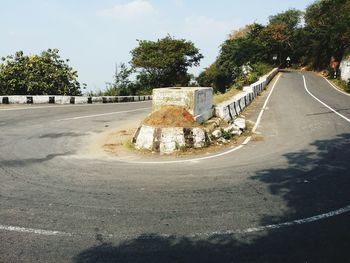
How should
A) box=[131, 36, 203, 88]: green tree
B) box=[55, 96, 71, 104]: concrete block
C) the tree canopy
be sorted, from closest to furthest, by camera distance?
box=[55, 96, 71, 104]: concrete block
box=[131, 36, 203, 88]: green tree
the tree canopy

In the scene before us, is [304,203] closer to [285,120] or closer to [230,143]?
[230,143]

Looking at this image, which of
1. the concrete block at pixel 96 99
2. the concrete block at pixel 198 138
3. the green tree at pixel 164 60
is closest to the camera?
the concrete block at pixel 198 138

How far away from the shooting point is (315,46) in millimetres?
65812

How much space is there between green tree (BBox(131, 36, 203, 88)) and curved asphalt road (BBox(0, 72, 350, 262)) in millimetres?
42515

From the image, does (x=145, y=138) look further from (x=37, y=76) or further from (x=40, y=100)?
(x=37, y=76)

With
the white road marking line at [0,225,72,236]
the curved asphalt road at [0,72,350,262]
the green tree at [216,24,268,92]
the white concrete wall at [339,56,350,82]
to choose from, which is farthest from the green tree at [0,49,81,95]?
the green tree at [216,24,268,92]

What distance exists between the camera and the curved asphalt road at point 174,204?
4.97 meters

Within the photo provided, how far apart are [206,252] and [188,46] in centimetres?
5166

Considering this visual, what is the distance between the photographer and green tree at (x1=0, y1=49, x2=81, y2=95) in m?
25.2

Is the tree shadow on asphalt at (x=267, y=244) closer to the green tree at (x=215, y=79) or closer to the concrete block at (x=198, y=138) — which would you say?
the concrete block at (x=198, y=138)

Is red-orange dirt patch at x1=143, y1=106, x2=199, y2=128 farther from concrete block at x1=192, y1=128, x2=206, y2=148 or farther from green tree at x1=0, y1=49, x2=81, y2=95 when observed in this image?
green tree at x1=0, y1=49, x2=81, y2=95

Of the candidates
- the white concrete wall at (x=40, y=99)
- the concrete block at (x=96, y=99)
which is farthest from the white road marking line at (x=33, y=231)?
the concrete block at (x=96, y=99)

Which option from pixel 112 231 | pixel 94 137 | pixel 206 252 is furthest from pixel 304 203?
pixel 94 137

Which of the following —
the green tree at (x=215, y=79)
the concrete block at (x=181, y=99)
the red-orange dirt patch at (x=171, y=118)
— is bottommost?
the red-orange dirt patch at (x=171, y=118)
